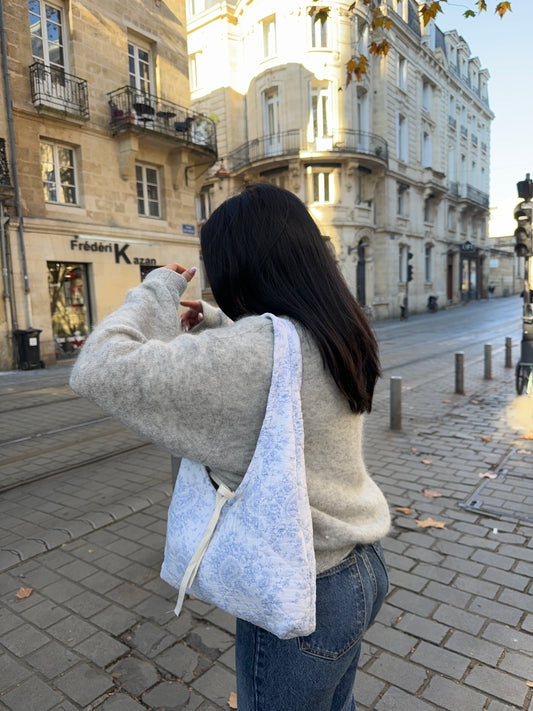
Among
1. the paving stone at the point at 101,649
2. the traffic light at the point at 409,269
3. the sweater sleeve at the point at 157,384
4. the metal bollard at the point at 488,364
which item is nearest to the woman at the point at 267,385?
the sweater sleeve at the point at 157,384

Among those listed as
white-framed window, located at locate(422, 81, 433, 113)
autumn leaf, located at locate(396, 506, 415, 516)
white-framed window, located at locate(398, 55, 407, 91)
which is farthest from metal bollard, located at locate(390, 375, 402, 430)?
white-framed window, located at locate(422, 81, 433, 113)

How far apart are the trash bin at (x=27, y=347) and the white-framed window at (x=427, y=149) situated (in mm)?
30181

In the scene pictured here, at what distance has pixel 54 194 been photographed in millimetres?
14703

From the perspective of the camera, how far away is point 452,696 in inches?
87.3

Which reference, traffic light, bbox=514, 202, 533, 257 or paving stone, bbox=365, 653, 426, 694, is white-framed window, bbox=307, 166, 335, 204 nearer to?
traffic light, bbox=514, 202, 533, 257

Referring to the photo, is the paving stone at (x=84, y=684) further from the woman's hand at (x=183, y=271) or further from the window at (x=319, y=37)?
the window at (x=319, y=37)

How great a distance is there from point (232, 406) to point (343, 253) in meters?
26.2

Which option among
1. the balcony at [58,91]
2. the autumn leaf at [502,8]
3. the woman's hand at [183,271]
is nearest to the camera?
the woman's hand at [183,271]

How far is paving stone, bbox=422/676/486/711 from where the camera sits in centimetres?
216

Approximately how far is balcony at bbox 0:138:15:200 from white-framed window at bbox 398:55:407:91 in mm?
25176

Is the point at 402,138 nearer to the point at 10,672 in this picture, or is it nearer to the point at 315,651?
the point at 10,672

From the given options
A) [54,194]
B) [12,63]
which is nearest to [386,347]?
[54,194]

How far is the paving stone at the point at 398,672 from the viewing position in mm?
2297

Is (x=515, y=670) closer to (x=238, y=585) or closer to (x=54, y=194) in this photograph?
(x=238, y=585)
